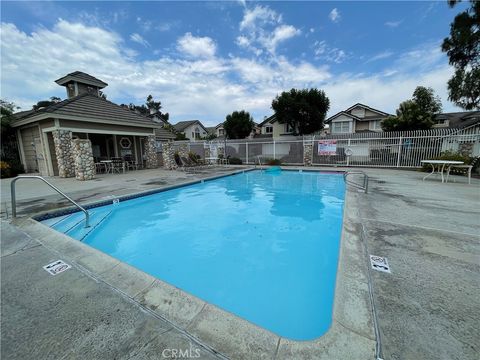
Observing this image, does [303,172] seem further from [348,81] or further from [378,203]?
[348,81]

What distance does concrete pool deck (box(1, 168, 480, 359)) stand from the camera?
1.33m

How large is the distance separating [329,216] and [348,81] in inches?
631

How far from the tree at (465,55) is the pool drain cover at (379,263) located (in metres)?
19.6

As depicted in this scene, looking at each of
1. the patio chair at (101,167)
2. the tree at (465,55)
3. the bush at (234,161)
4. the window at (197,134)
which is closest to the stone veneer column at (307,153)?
the bush at (234,161)

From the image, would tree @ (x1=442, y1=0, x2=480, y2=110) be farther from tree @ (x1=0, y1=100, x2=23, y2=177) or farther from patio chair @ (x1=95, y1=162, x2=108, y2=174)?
tree @ (x1=0, y1=100, x2=23, y2=177)

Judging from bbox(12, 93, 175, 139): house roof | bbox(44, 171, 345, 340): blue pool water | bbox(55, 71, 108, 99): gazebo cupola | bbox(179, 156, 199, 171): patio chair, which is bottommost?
bbox(44, 171, 345, 340): blue pool water

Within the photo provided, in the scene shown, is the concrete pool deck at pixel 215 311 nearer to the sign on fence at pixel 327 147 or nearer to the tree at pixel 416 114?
the sign on fence at pixel 327 147

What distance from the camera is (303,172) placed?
1282cm

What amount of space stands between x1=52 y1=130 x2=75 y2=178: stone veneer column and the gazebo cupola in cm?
576

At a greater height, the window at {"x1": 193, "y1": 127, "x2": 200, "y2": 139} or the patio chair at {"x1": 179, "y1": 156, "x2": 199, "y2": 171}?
the window at {"x1": 193, "y1": 127, "x2": 200, "y2": 139}

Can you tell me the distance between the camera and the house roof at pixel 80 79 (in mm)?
13484

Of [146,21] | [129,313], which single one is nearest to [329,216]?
[129,313]

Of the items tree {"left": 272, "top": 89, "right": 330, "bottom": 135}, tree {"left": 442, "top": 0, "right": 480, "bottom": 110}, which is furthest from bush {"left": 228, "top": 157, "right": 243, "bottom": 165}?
tree {"left": 442, "top": 0, "right": 480, "bottom": 110}

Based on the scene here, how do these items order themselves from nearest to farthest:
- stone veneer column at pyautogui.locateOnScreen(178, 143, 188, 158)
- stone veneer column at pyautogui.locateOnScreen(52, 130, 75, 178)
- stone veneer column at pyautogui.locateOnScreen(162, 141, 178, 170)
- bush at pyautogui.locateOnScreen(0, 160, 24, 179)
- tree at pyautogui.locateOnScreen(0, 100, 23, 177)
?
1. stone veneer column at pyautogui.locateOnScreen(52, 130, 75, 178)
2. bush at pyautogui.locateOnScreen(0, 160, 24, 179)
3. tree at pyautogui.locateOnScreen(0, 100, 23, 177)
4. stone veneer column at pyautogui.locateOnScreen(162, 141, 178, 170)
5. stone veneer column at pyautogui.locateOnScreen(178, 143, 188, 158)
